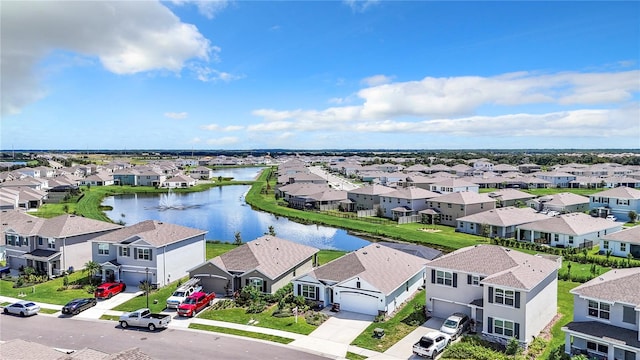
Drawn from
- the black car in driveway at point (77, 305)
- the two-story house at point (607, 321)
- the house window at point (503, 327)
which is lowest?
the black car in driveway at point (77, 305)

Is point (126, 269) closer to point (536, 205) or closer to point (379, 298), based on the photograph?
point (379, 298)

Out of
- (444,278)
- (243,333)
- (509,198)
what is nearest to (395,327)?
(444,278)

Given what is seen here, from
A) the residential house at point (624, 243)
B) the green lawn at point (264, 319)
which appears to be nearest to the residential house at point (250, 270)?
the green lawn at point (264, 319)

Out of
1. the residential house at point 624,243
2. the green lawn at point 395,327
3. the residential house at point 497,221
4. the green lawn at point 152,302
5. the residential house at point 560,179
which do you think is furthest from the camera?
the residential house at point 560,179

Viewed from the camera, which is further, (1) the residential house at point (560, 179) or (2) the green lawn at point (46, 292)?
(1) the residential house at point (560, 179)

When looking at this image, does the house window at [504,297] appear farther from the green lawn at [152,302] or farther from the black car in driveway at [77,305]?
the black car in driveway at [77,305]

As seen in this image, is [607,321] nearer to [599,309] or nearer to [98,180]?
[599,309]
